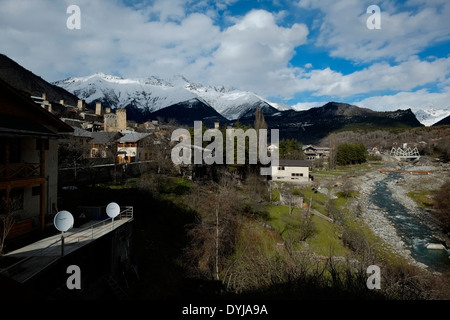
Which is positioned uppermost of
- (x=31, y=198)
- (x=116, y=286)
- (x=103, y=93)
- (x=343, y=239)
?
(x=103, y=93)

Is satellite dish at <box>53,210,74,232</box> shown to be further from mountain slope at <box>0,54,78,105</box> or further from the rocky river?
mountain slope at <box>0,54,78,105</box>

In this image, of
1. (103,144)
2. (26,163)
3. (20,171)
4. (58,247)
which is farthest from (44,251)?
(103,144)

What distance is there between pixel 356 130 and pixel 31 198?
208 meters

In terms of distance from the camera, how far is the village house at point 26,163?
12.1 meters

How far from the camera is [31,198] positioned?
14156mm

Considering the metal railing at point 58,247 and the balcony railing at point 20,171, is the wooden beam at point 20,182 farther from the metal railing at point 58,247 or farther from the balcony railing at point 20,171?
the metal railing at point 58,247

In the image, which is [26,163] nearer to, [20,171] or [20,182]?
[20,171]

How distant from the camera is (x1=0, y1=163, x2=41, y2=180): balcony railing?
475 inches

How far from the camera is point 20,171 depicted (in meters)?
12.8

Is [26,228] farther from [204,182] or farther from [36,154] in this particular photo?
[204,182]

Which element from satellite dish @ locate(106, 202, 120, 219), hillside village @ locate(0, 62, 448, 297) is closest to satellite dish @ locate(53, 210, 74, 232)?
hillside village @ locate(0, 62, 448, 297)
